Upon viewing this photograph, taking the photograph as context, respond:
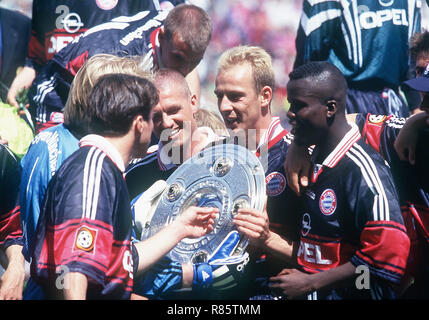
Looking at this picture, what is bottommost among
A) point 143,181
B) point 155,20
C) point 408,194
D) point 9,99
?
point 408,194

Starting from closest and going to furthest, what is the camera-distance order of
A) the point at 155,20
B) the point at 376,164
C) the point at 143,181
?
the point at 376,164
the point at 143,181
the point at 155,20

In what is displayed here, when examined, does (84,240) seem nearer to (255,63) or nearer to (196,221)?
(196,221)

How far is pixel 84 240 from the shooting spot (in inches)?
116

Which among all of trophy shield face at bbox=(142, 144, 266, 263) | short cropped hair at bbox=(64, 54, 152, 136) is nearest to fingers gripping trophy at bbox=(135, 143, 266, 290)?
trophy shield face at bbox=(142, 144, 266, 263)

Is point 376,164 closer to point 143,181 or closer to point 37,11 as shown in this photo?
point 143,181

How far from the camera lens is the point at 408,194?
3.83 metres

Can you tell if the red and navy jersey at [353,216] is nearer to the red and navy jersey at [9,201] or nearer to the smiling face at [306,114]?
the smiling face at [306,114]

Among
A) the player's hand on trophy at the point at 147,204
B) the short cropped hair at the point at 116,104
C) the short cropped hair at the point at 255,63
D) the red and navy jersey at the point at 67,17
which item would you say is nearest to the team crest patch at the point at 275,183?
the player's hand on trophy at the point at 147,204

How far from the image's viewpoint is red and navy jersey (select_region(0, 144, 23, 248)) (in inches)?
158

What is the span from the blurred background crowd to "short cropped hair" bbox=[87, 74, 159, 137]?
17.7 ft

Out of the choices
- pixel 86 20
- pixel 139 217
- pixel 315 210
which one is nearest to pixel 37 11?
pixel 86 20

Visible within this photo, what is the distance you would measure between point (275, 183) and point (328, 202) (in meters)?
0.52

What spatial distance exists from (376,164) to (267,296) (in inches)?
39.4

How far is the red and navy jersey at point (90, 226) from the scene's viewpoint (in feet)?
9.66
